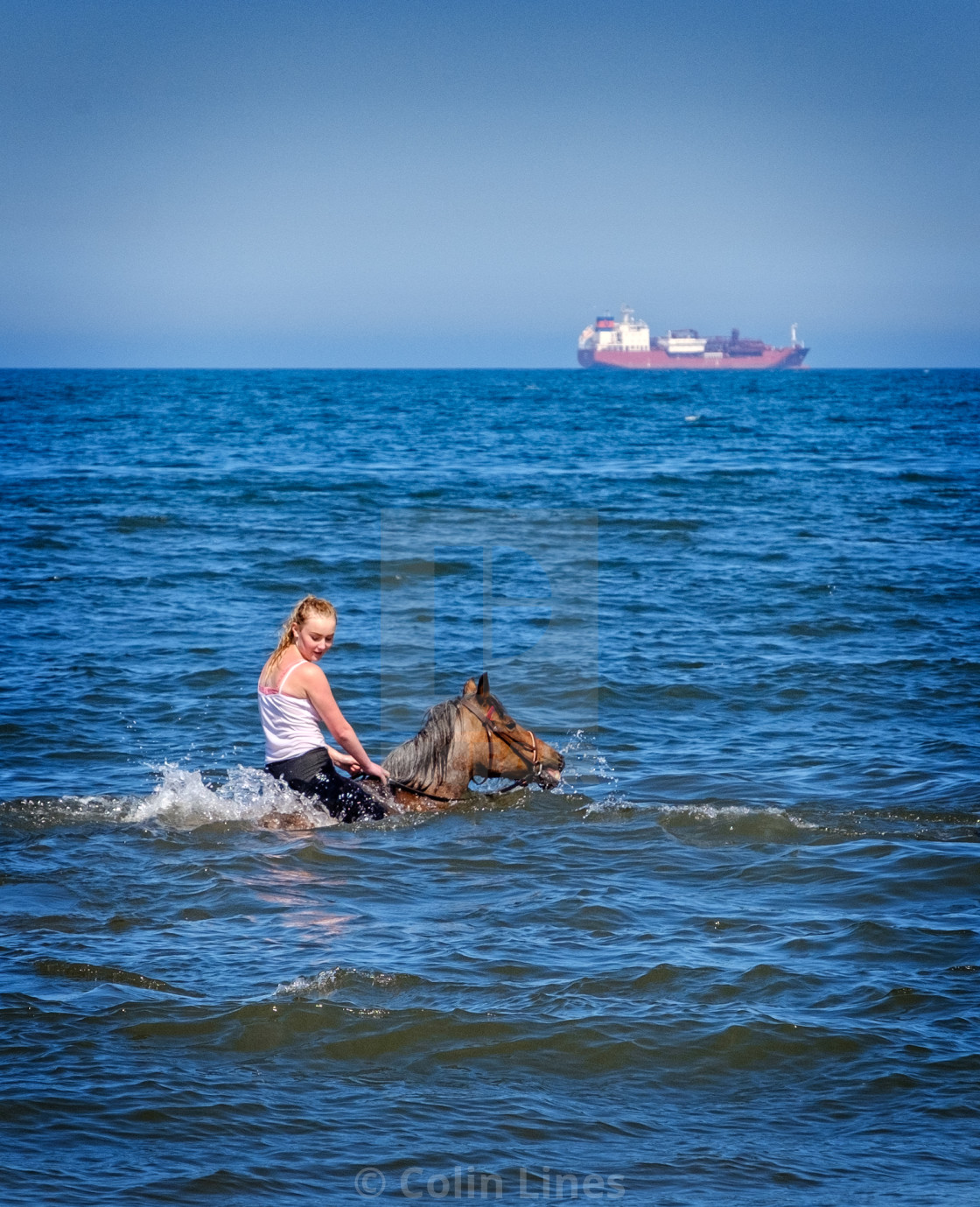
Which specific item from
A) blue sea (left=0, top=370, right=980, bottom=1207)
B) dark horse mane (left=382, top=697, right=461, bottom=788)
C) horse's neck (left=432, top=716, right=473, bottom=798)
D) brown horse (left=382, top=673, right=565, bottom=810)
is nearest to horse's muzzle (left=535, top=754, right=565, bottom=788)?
brown horse (left=382, top=673, right=565, bottom=810)

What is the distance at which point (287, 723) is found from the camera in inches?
283

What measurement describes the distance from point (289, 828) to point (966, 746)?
5.51 meters

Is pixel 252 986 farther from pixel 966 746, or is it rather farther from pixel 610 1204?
pixel 966 746

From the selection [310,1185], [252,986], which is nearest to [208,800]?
[252,986]

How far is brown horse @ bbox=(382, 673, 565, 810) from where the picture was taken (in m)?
7.66

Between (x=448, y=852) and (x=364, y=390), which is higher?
(x=364, y=390)

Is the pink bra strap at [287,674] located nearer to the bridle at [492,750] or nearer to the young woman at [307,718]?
the young woman at [307,718]

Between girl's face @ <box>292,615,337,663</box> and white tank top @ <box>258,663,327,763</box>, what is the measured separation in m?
0.14

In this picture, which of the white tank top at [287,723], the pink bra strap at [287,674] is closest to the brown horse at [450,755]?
the white tank top at [287,723]

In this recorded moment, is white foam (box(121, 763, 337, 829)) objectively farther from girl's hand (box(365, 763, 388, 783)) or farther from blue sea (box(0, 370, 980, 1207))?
girl's hand (box(365, 763, 388, 783))

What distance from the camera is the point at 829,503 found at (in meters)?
26.2

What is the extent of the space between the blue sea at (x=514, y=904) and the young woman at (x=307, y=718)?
39 centimetres

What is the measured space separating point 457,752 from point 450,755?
0.05 metres

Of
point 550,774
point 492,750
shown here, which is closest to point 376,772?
point 492,750
